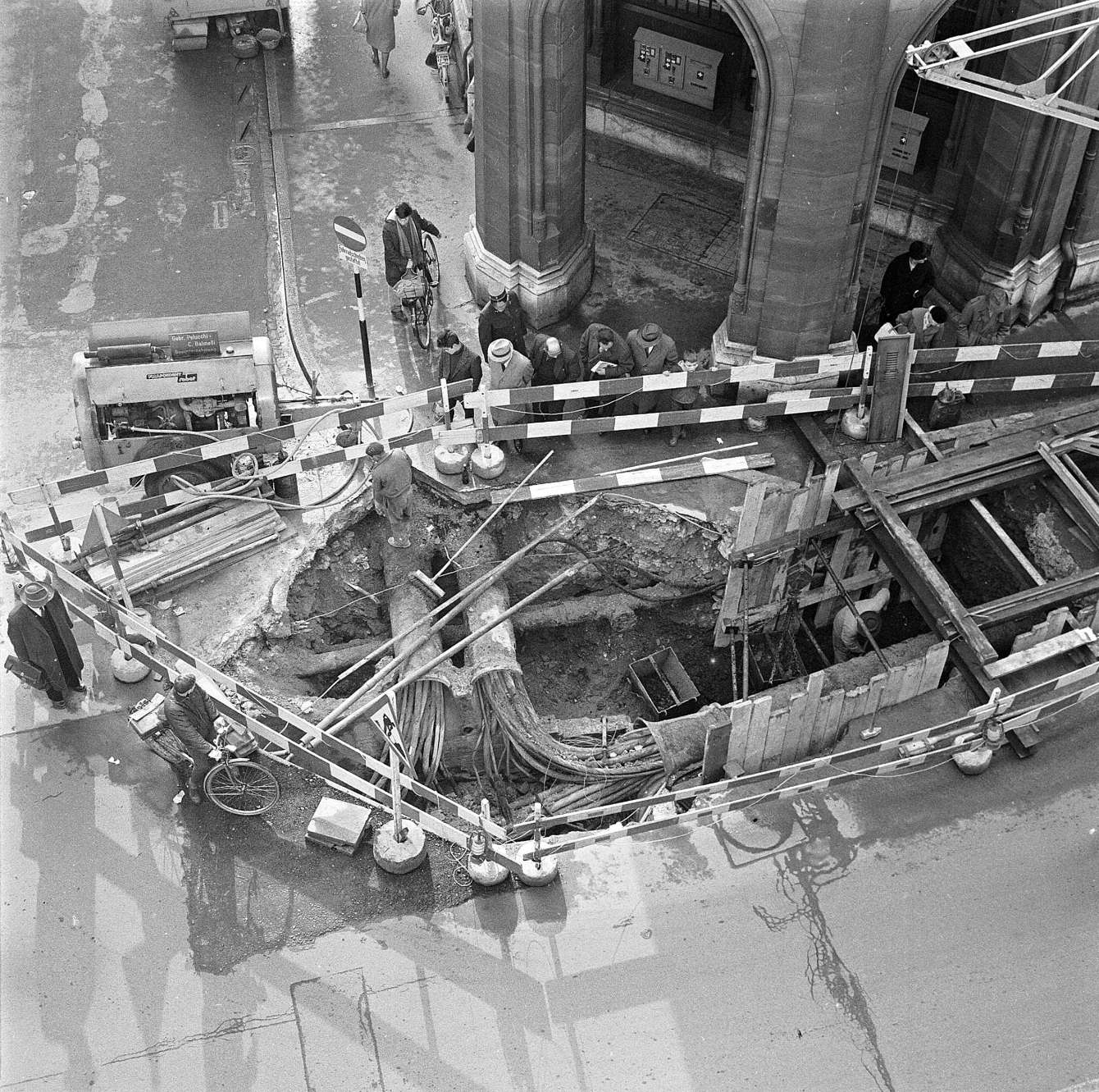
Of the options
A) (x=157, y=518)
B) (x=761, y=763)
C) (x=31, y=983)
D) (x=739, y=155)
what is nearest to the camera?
(x=31, y=983)

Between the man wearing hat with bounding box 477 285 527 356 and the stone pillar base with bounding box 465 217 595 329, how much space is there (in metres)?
1.11

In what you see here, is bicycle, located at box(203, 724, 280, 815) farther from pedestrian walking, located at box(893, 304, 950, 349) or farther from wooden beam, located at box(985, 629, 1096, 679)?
pedestrian walking, located at box(893, 304, 950, 349)

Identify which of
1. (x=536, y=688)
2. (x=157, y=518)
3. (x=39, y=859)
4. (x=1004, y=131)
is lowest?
(x=536, y=688)

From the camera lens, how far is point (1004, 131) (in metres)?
18.4

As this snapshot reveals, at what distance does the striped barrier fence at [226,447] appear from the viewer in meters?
16.4

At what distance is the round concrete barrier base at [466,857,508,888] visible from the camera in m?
14.2

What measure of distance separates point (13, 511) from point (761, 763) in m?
9.10

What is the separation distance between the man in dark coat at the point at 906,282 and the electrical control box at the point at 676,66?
4.62 metres

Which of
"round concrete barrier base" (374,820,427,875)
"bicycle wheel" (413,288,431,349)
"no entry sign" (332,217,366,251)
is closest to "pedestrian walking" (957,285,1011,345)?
"bicycle wheel" (413,288,431,349)

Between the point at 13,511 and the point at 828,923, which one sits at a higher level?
the point at 13,511

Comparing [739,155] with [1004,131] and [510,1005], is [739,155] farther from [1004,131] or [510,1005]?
[510,1005]

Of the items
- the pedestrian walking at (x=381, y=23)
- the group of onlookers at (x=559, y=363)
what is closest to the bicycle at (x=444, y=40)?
the pedestrian walking at (x=381, y=23)

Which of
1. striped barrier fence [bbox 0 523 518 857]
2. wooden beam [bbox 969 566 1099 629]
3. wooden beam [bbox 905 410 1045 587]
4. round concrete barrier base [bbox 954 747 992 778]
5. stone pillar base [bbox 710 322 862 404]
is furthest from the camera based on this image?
stone pillar base [bbox 710 322 862 404]

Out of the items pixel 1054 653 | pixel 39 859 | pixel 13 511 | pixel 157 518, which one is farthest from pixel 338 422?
pixel 1054 653
